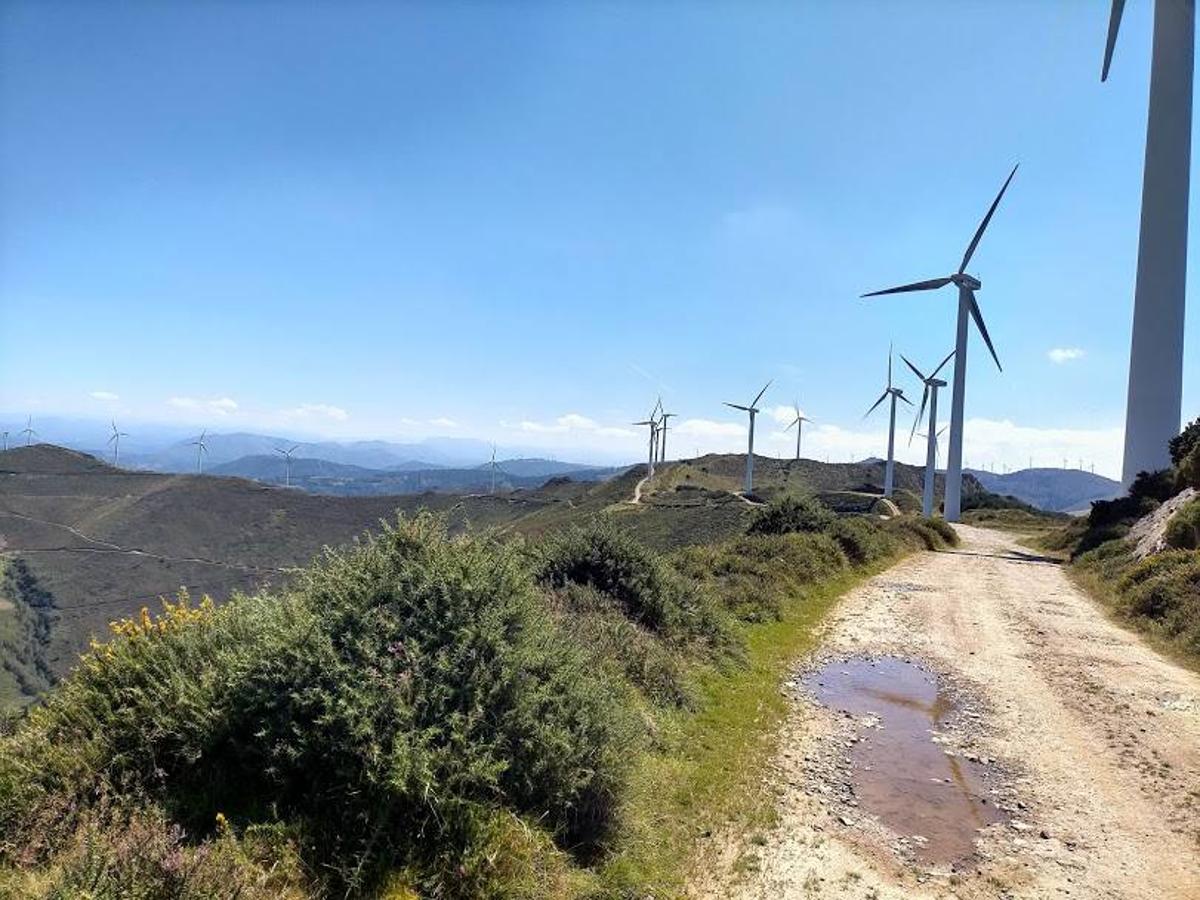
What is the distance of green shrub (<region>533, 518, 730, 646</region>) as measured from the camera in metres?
12.0

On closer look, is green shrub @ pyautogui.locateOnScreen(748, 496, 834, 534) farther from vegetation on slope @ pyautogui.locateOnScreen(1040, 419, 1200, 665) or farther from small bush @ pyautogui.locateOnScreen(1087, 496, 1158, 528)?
small bush @ pyautogui.locateOnScreen(1087, 496, 1158, 528)

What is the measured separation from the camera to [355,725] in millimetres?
5137

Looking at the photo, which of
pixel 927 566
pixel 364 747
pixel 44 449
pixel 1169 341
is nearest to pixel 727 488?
pixel 1169 341

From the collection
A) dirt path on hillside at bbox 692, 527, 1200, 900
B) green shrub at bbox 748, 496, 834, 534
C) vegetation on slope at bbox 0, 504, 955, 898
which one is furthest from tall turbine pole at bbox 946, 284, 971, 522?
vegetation on slope at bbox 0, 504, 955, 898

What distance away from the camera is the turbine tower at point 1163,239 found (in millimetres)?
38406

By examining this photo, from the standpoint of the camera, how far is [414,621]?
603cm

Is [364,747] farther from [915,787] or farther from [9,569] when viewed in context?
[9,569]

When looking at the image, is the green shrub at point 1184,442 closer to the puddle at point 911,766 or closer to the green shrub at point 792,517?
the green shrub at point 792,517

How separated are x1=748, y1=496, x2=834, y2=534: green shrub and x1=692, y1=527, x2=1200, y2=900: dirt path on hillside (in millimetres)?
11520

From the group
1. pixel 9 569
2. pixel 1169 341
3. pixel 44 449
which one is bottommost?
pixel 9 569

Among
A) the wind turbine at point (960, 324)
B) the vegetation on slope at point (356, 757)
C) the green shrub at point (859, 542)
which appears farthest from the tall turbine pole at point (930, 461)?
the vegetation on slope at point (356, 757)

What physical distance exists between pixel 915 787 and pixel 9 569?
136 m

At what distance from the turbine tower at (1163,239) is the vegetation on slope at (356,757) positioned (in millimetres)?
43952

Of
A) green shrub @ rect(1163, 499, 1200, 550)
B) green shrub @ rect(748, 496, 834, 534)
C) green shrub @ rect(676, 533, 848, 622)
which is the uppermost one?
green shrub @ rect(1163, 499, 1200, 550)
